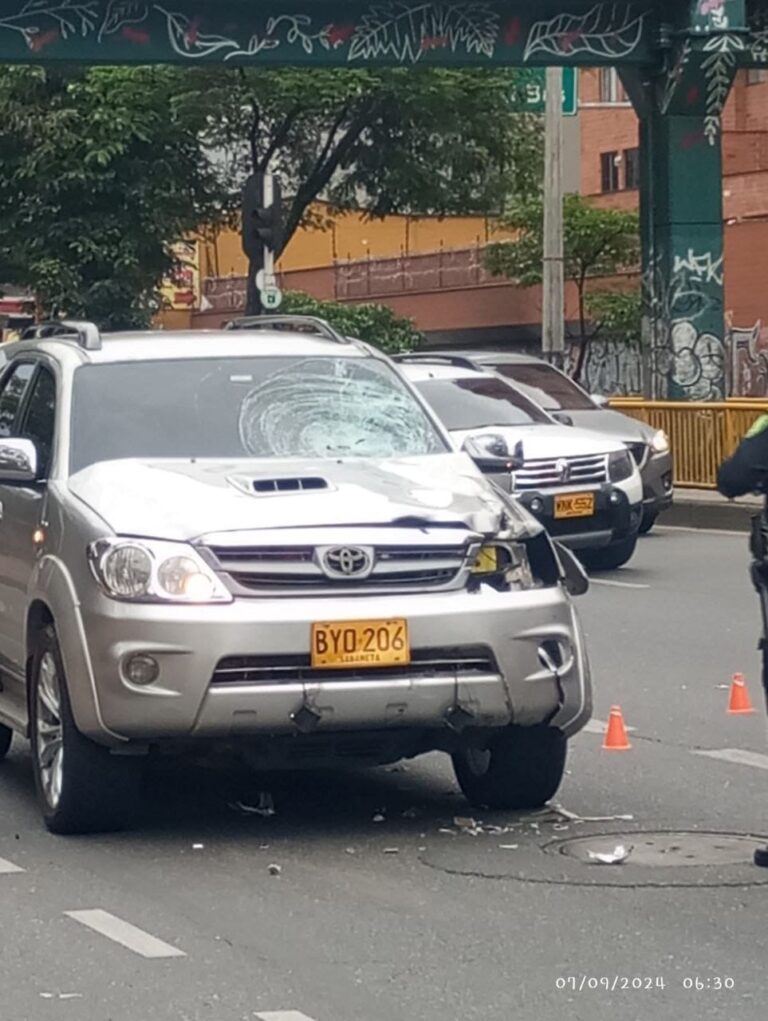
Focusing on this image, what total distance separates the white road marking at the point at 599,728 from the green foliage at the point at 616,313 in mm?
35899

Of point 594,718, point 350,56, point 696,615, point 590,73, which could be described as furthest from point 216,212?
point 594,718

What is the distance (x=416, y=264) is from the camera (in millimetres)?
54500

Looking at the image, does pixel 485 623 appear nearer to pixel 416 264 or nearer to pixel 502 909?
pixel 502 909

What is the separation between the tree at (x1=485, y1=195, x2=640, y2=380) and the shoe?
132 feet

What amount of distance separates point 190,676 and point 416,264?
155 ft

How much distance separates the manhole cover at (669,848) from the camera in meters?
7.65

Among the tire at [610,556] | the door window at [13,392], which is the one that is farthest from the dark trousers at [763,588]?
the tire at [610,556]

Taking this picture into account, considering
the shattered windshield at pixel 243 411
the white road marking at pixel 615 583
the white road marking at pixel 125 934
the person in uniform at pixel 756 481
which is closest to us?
the white road marking at pixel 125 934

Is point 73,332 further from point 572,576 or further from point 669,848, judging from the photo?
point 669,848

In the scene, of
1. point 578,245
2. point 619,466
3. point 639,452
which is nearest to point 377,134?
point 578,245

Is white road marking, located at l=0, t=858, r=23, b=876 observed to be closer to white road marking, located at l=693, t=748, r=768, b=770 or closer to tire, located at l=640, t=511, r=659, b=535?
white road marking, located at l=693, t=748, r=768, b=770

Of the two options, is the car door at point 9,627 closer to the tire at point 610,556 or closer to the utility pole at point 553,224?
the tire at point 610,556

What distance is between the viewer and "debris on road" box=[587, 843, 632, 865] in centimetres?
764

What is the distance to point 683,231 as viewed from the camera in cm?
2641
